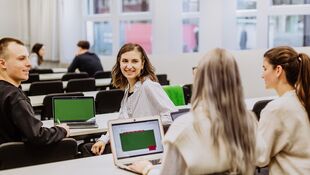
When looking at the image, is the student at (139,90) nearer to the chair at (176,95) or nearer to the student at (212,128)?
the chair at (176,95)

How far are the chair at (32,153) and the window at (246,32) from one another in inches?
212

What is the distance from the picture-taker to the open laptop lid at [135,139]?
254 cm

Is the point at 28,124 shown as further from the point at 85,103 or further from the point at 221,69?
the point at 221,69

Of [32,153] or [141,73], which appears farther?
[141,73]

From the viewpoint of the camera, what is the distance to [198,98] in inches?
70.4

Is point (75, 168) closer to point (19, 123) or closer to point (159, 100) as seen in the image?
point (19, 123)

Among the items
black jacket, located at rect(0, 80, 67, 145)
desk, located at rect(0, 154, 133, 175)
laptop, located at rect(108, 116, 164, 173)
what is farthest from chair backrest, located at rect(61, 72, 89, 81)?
laptop, located at rect(108, 116, 164, 173)

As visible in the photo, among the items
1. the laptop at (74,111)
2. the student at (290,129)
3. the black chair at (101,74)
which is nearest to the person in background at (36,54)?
the black chair at (101,74)

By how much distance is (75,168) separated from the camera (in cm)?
259

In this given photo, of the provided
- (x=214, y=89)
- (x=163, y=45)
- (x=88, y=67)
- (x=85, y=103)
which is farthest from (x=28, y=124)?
(x=163, y=45)

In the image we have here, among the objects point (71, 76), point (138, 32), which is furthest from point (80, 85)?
point (138, 32)

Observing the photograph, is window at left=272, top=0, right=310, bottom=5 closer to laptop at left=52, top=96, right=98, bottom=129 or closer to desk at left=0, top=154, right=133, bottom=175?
laptop at left=52, top=96, right=98, bottom=129

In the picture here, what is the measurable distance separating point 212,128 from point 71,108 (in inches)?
86.1

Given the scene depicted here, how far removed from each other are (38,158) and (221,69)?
1405 millimetres
